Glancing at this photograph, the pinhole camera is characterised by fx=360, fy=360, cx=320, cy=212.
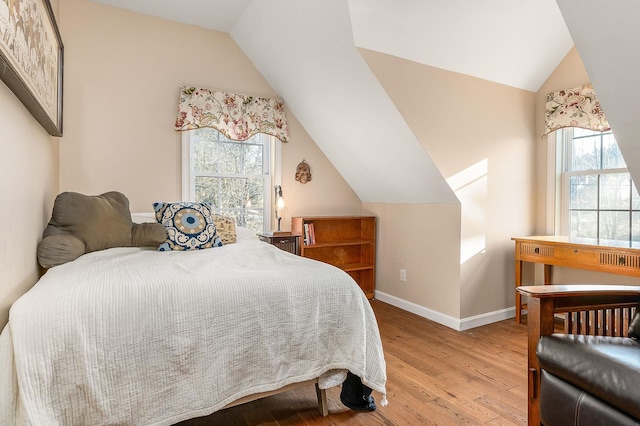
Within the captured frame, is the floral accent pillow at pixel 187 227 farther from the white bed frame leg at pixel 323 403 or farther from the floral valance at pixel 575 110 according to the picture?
the floral valance at pixel 575 110

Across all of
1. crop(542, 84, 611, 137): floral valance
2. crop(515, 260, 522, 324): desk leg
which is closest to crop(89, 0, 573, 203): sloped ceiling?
crop(542, 84, 611, 137): floral valance

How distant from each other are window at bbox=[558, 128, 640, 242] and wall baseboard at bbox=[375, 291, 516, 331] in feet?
3.00

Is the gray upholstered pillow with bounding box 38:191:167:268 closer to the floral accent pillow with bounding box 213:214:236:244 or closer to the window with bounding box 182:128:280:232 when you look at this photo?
the floral accent pillow with bounding box 213:214:236:244

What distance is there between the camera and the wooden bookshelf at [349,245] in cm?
378

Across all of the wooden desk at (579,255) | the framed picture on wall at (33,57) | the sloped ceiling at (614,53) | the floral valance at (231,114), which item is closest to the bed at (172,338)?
the framed picture on wall at (33,57)

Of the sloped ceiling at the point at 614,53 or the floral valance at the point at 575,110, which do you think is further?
the floral valance at the point at 575,110

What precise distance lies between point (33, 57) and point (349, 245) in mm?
3090

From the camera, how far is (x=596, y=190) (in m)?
3.02

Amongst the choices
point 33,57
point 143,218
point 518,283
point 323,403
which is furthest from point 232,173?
point 518,283

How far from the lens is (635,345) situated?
1.34m

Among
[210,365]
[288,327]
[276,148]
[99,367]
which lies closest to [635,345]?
[288,327]

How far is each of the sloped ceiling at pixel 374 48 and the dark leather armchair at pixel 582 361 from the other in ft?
5.07

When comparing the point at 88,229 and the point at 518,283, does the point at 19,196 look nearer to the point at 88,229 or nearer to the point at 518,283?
the point at 88,229

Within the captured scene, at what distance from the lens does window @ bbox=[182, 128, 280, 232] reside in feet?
10.7
